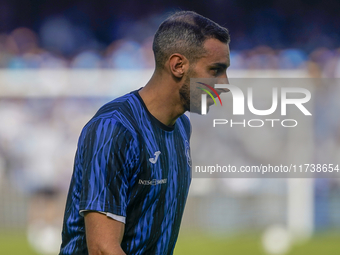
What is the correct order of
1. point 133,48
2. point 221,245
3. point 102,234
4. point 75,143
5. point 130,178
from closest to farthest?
point 102,234 → point 130,178 → point 221,245 → point 75,143 → point 133,48

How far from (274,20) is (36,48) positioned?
13.4ft

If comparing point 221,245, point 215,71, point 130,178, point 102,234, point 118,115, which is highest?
point 215,71

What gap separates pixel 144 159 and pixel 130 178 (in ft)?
0.28

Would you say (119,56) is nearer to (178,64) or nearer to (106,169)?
(178,64)

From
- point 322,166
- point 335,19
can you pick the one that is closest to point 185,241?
point 322,166

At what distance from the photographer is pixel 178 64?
1630 mm

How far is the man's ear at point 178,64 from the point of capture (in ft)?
5.32

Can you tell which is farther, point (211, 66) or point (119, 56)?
point (119, 56)

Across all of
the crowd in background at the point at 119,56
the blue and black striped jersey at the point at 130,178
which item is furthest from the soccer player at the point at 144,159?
the crowd in background at the point at 119,56

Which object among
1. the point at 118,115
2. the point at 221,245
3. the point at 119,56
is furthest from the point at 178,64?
the point at 119,56

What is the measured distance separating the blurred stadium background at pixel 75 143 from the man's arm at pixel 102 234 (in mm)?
3895

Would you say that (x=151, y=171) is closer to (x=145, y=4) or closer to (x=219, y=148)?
(x=219, y=148)

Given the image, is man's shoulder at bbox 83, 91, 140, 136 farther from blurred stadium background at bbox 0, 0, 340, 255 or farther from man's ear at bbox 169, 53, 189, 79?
blurred stadium background at bbox 0, 0, 340, 255

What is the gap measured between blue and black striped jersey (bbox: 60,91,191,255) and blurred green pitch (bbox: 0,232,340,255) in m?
3.56
